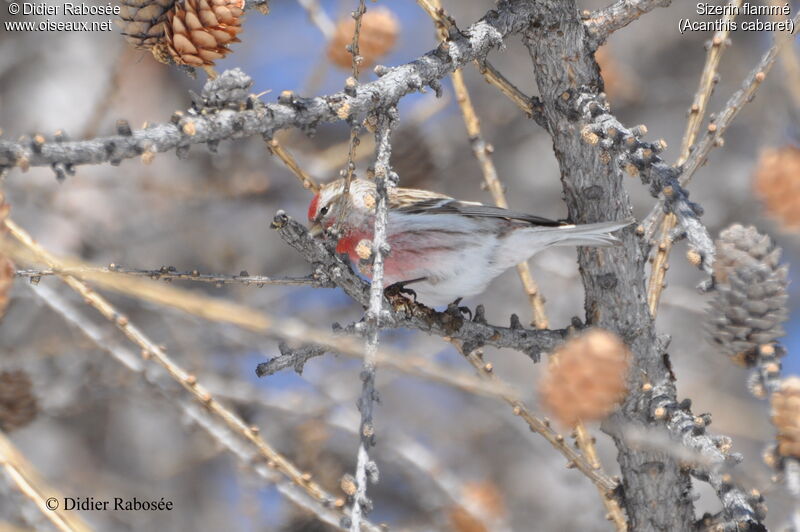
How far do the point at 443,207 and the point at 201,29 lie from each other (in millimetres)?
1372

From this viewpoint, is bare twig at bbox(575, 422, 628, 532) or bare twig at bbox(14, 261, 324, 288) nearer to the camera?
bare twig at bbox(14, 261, 324, 288)

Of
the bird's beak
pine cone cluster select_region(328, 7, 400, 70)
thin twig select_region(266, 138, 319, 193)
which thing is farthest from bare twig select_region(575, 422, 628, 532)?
pine cone cluster select_region(328, 7, 400, 70)

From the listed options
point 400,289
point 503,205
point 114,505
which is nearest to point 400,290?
point 400,289

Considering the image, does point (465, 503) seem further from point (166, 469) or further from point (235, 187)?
point (166, 469)

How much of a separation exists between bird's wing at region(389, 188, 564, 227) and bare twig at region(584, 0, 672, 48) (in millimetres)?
697

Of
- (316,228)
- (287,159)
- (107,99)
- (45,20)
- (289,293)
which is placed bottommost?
(287,159)

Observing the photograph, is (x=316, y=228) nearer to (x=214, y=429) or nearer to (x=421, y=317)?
(x=421, y=317)

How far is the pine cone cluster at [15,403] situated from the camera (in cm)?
272

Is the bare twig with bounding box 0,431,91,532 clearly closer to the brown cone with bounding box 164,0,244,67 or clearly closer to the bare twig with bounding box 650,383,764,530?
the brown cone with bounding box 164,0,244,67

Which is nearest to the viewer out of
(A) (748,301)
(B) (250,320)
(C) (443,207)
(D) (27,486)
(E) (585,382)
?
(B) (250,320)

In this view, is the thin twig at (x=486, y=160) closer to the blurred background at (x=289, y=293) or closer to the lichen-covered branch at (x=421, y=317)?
the lichen-covered branch at (x=421, y=317)

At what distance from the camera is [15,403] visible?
2.74 metres

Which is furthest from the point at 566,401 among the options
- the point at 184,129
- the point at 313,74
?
the point at 313,74

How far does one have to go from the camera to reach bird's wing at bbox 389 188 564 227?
8.39ft
